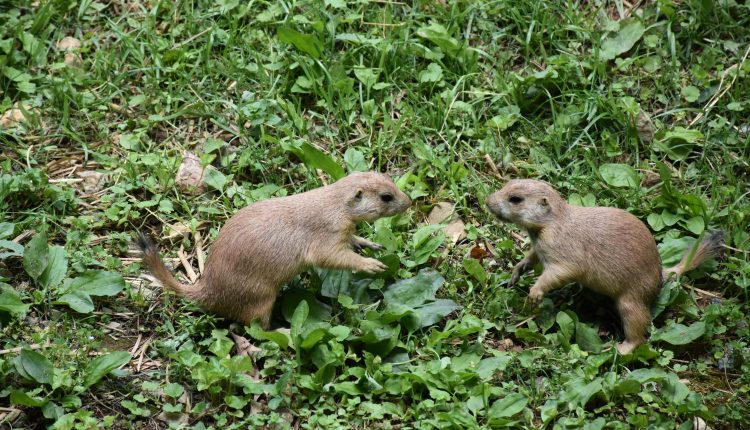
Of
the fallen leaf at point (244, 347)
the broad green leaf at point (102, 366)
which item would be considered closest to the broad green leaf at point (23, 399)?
the broad green leaf at point (102, 366)

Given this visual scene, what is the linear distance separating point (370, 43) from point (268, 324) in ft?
9.85

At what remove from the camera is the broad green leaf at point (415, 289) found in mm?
6211

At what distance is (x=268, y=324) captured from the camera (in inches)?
236

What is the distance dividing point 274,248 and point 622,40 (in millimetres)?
3937

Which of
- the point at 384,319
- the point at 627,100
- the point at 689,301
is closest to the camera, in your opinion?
the point at 384,319

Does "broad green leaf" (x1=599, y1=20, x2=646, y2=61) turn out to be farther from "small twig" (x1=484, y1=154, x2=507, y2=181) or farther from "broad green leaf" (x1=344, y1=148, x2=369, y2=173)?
"broad green leaf" (x1=344, y1=148, x2=369, y2=173)

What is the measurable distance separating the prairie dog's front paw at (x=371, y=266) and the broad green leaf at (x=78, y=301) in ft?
5.81

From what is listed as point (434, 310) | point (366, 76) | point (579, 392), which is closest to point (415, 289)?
point (434, 310)

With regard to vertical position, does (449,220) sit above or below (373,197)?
below

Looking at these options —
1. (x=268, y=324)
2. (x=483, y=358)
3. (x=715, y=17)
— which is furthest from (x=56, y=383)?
(x=715, y=17)

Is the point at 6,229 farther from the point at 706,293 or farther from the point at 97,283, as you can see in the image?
the point at 706,293

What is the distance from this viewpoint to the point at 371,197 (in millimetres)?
6242

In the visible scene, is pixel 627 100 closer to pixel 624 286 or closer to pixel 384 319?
pixel 624 286

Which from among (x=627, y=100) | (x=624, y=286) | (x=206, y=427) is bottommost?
(x=206, y=427)
